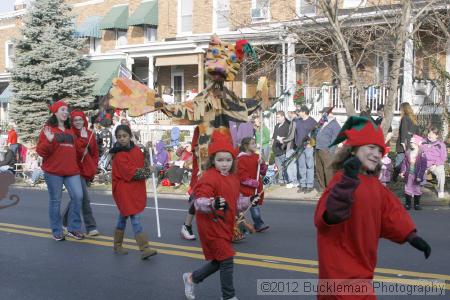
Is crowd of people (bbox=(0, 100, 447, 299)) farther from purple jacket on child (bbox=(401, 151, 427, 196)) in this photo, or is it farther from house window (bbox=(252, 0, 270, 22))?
house window (bbox=(252, 0, 270, 22))

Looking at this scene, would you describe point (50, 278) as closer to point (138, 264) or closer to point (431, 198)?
point (138, 264)

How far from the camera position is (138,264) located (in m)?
7.24

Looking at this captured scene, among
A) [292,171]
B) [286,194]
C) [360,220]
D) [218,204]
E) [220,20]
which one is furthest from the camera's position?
[220,20]

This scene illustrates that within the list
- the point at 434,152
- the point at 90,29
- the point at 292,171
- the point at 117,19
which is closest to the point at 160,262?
the point at 434,152

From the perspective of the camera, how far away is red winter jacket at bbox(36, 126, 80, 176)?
831 centimetres

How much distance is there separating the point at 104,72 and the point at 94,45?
326cm

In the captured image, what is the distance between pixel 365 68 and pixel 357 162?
1832 cm

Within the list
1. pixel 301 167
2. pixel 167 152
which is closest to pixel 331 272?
pixel 301 167

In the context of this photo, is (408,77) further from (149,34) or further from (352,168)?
(352,168)

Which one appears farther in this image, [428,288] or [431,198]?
[431,198]

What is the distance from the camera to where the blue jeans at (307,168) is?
1439 cm

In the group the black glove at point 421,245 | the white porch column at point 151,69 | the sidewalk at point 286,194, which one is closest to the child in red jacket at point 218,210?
the black glove at point 421,245

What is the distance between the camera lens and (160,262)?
7.30 metres

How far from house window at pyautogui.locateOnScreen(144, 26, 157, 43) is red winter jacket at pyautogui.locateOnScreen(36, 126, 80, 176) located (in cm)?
2161
